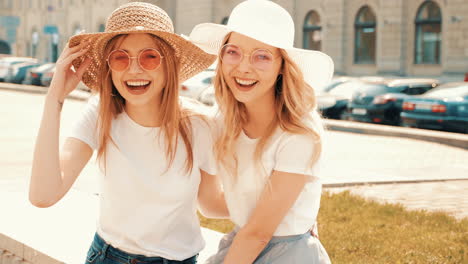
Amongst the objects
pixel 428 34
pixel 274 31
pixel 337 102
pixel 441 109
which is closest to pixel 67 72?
pixel 274 31

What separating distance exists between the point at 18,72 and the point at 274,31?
127 ft

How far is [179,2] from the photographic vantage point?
156ft

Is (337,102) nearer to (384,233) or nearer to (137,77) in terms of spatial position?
(384,233)

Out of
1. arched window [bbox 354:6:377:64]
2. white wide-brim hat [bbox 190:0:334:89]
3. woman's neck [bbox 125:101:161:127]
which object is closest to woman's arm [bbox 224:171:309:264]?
white wide-brim hat [bbox 190:0:334:89]

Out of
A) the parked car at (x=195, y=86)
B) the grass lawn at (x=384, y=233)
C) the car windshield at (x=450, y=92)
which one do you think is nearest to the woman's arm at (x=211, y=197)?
the grass lawn at (x=384, y=233)

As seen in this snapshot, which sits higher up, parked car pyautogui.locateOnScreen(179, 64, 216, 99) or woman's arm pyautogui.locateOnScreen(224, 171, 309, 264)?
woman's arm pyautogui.locateOnScreen(224, 171, 309, 264)

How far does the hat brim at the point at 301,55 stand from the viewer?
2854 mm

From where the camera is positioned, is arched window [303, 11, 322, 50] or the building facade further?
arched window [303, 11, 322, 50]

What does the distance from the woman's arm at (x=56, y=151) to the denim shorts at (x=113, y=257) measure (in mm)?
314

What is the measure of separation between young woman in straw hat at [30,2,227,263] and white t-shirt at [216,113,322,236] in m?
0.19

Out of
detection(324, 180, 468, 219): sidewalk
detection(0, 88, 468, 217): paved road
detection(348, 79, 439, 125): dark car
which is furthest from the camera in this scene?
detection(348, 79, 439, 125): dark car

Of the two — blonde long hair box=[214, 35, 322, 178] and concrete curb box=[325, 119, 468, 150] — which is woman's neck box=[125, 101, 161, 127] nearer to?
blonde long hair box=[214, 35, 322, 178]

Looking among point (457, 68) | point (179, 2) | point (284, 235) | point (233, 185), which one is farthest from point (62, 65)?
point (179, 2)

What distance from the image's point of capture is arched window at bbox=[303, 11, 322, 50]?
3753 cm
